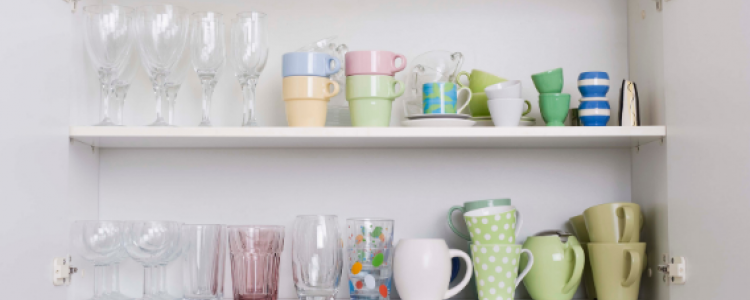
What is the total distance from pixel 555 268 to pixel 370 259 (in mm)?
340

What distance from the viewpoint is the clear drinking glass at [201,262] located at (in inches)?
47.4

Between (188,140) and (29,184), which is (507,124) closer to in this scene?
(188,140)

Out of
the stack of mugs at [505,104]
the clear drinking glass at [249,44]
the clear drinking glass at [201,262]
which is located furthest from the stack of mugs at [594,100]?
the clear drinking glass at [201,262]

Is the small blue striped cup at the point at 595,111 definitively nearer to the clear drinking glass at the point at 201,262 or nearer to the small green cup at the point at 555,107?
the small green cup at the point at 555,107

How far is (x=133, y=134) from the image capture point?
3.81 feet

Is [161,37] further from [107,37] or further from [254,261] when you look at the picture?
[254,261]

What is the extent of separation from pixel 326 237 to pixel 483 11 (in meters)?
0.61

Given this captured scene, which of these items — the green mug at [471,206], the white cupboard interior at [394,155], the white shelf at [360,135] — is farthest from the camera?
the white cupboard interior at [394,155]

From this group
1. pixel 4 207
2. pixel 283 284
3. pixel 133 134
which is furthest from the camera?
pixel 283 284

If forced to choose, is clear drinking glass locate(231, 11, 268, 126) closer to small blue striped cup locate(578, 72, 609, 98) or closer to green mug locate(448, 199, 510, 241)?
green mug locate(448, 199, 510, 241)

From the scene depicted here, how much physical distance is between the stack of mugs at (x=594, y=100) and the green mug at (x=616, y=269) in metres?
0.23

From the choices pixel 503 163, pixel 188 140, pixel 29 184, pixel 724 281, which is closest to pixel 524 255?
pixel 503 163

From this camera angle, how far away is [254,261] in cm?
121

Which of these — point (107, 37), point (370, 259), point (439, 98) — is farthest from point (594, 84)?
point (107, 37)
